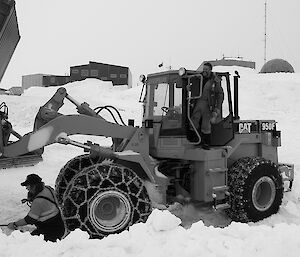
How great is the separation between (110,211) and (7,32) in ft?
9.06

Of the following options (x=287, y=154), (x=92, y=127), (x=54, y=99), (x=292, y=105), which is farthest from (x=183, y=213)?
(x=292, y=105)

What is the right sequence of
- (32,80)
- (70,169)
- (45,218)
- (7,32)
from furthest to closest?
(32,80) < (70,169) < (7,32) < (45,218)

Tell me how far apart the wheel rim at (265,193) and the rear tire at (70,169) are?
2762 millimetres

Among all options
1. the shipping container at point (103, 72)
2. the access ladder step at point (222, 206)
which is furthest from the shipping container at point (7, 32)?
the shipping container at point (103, 72)

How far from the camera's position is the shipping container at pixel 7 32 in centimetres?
519

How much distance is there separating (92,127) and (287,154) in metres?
8.55

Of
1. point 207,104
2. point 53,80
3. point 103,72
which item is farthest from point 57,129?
point 53,80

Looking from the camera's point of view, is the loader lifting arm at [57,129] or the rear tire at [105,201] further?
the loader lifting arm at [57,129]

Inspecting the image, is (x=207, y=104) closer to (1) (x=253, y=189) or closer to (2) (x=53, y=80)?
(1) (x=253, y=189)

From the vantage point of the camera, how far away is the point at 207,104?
21.6 ft

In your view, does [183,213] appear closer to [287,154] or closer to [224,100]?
[224,100]

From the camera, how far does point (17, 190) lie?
834 centimetres

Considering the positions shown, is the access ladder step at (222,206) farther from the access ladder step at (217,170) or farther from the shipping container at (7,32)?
the shipping container at (7,32)

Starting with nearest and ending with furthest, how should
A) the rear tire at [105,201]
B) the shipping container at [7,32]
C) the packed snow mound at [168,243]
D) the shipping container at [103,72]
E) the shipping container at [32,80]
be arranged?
the packed snow mound at [168,243] → the shipping container at [7,32] → the rear tire at [105,201] → the shipping container at [103,72] → the shipping container at [32,80]
